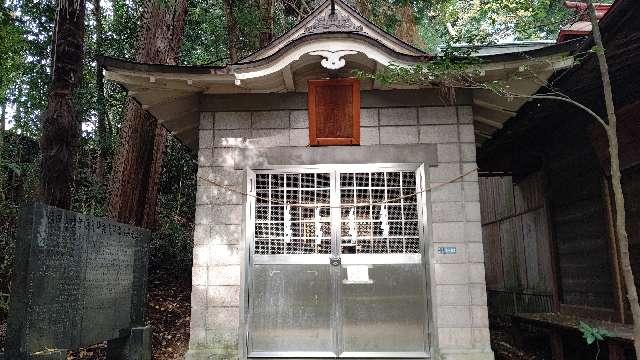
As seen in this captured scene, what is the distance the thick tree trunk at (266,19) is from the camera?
1318cm

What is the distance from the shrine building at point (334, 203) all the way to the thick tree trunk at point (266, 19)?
6888 mm

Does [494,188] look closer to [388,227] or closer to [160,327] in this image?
[388,227]

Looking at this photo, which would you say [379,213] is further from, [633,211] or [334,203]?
[633,211]

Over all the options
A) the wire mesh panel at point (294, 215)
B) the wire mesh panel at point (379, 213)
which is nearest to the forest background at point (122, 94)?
the wire mesh panel at point (294, 215)

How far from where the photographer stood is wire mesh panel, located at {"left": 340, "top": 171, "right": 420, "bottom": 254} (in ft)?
22.0

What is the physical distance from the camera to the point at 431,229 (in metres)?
6.64

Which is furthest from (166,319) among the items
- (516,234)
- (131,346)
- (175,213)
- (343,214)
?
(516,234)

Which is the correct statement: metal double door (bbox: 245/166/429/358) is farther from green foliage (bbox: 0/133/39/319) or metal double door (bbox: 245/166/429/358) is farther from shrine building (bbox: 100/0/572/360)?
green foliage (bbox: 0/133/39/319)

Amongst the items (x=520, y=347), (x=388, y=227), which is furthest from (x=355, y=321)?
(x=520, y=347)

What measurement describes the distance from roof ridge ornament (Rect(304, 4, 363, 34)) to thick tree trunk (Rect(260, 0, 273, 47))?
5.77 m

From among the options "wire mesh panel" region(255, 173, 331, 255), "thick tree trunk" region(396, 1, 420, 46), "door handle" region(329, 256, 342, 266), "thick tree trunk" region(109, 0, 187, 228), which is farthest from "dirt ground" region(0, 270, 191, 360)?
"thick tree trunk" region(396, 1, 420, 46)

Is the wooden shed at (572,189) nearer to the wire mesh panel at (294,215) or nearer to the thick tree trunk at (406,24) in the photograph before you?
the wire mesh panel at (294,215)

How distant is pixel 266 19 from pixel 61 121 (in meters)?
6.97

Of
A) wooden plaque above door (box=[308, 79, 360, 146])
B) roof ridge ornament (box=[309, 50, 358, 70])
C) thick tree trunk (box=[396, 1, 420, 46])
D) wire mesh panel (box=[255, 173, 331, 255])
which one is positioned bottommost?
wire mesh panel (box=[255, 173, 331, 255])
